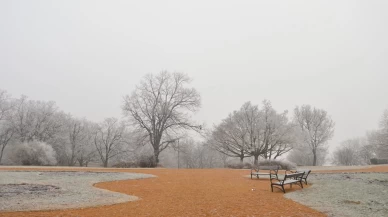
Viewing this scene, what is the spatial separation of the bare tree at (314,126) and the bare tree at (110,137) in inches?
1452

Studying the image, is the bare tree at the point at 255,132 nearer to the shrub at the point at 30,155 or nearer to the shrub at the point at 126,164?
the shrub at the point at 126,164

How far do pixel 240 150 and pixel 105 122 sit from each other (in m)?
32.0

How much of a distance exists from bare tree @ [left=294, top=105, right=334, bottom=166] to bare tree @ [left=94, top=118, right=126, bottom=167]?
36.9m

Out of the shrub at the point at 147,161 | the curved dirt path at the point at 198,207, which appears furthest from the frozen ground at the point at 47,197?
the shrub at the point at 147,161

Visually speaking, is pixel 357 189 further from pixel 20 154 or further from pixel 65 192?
pixel 20 154

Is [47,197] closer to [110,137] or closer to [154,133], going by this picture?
[154,133]

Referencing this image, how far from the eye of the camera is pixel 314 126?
5275 centimetres

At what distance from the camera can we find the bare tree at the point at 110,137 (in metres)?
57.7

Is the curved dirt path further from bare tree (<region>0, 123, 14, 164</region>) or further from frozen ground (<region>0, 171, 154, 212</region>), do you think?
bare tree (<region>0, 123, 14, 164</region>)

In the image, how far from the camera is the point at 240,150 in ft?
147

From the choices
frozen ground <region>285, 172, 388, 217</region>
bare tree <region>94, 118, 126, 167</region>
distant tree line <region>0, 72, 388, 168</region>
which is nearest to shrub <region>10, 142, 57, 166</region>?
distant tree line <region>0, 72, 388, 168</region>

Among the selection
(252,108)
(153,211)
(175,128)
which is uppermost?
(252,108)

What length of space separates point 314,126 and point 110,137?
41805 mm

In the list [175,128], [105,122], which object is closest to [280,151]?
[175,128]
